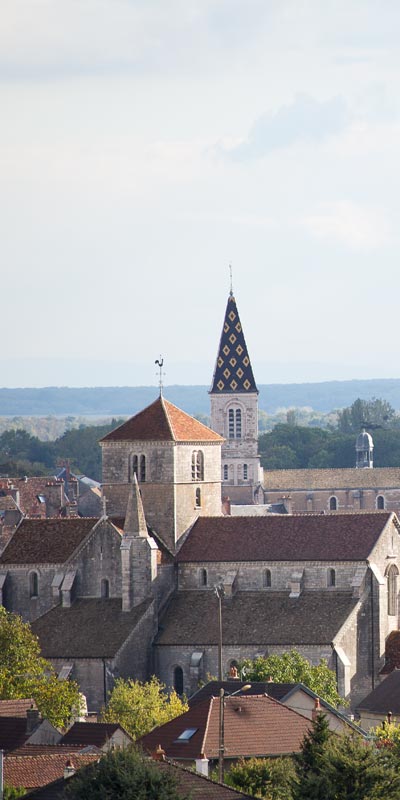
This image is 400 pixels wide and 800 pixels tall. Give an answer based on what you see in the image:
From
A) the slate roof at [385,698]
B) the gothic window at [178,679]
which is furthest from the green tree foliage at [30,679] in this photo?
the slate roof at [385,698]

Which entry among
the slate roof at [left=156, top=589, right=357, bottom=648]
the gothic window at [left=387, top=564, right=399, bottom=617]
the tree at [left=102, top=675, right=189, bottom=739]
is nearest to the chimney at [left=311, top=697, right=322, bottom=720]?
the tree at [left=102, top=675, right=189, bottom=739]

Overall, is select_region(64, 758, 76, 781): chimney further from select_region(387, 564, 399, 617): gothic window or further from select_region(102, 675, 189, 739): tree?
select_region(387, 564, 399, 617): gothic window

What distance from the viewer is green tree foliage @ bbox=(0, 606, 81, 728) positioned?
87938 mm

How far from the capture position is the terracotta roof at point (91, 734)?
78.5 meters

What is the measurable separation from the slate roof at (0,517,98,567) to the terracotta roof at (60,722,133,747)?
28.9m

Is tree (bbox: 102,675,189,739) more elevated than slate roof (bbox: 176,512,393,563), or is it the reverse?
slate roof (bbox: 176,512,393,563)

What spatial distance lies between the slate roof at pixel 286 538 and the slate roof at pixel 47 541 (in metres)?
4.68

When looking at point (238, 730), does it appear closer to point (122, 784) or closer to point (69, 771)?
point (69, 771)

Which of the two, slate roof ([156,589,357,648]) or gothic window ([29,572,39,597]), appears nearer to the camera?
slate roof ([156,589,357,648])

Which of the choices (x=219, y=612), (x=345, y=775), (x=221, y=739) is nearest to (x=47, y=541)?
(x=219, y=612)

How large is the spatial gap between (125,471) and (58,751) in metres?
38.7

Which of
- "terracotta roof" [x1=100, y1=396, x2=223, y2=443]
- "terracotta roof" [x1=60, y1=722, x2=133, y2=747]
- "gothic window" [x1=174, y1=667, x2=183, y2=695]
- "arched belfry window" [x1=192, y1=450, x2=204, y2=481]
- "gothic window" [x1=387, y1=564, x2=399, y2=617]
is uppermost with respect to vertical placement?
"terracotta roof" [x1=100, y1=396, x2=223, y2=443]

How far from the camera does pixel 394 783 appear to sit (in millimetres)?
65375

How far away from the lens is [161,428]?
11138cm
